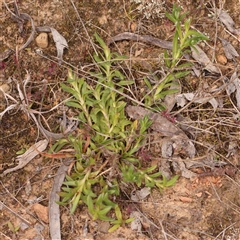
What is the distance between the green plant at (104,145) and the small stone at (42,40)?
454 mm

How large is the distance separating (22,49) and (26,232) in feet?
5.06

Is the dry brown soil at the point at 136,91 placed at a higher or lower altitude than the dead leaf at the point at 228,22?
lower

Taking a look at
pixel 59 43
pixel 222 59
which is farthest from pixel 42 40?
pixel 222 59

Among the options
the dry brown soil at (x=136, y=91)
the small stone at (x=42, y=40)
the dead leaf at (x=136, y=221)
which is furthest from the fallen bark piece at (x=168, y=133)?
the small stone at (x=42, y=40)

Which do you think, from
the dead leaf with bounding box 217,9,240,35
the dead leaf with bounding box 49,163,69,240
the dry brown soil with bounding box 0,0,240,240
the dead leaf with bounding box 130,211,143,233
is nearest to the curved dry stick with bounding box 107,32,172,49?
the dry brown soil with bounding box 0,0,240,240

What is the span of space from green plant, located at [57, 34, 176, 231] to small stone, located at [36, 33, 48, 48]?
1.49 ft

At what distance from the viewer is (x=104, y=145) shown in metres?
3.33

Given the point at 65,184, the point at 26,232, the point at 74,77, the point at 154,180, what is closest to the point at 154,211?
the point at 154,180

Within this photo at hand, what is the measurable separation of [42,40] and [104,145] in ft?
3.57

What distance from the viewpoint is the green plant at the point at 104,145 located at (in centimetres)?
331

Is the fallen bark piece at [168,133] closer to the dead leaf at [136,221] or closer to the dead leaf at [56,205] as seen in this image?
the dead leaf at [136,221]

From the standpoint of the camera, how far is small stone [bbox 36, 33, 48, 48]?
363cm

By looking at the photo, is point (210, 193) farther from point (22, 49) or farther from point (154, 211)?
point (22, 49)

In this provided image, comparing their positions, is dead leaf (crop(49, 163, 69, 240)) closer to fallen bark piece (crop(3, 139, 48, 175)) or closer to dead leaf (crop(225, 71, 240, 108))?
fallen bark piece (crop(3, 139, 48, 175))
